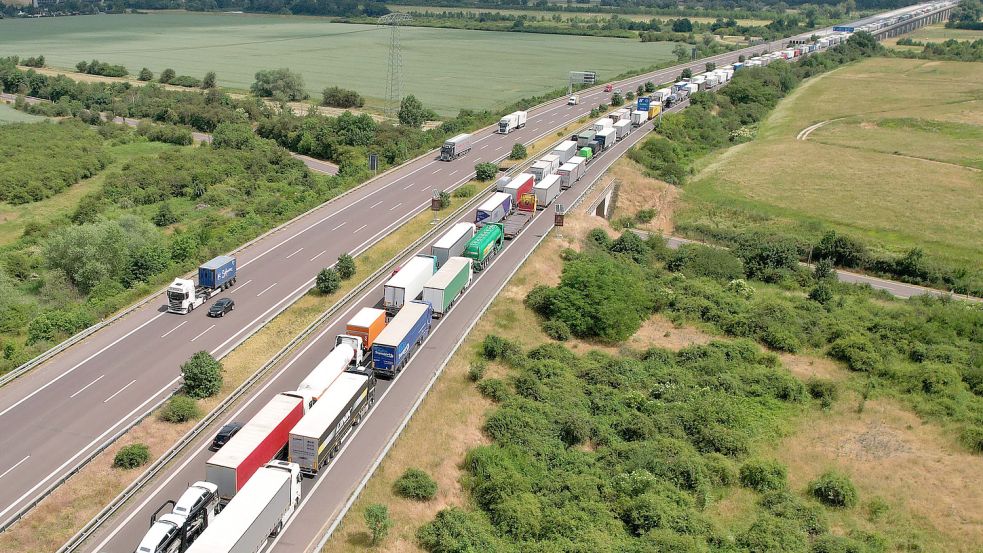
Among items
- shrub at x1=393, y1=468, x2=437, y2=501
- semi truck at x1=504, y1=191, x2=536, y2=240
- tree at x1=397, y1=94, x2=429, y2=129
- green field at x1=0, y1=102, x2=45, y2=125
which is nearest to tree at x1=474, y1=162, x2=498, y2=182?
semi truck at x1=504, y1=191, x2=536, y2=240

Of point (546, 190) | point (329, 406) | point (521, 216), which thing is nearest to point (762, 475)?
point (329, 406)

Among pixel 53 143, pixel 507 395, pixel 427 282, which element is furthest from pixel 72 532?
pixel 53 143

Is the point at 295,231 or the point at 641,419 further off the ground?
the point at 295,231

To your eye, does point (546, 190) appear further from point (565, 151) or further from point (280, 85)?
point (280, 85)

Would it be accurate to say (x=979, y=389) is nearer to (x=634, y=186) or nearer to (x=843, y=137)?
(x=634, y=186)

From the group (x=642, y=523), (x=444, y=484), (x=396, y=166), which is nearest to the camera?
(x=642, y=523)

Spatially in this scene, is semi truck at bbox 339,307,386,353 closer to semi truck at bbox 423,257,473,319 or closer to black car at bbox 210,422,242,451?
semi truck at bbox 423,257,473,319
